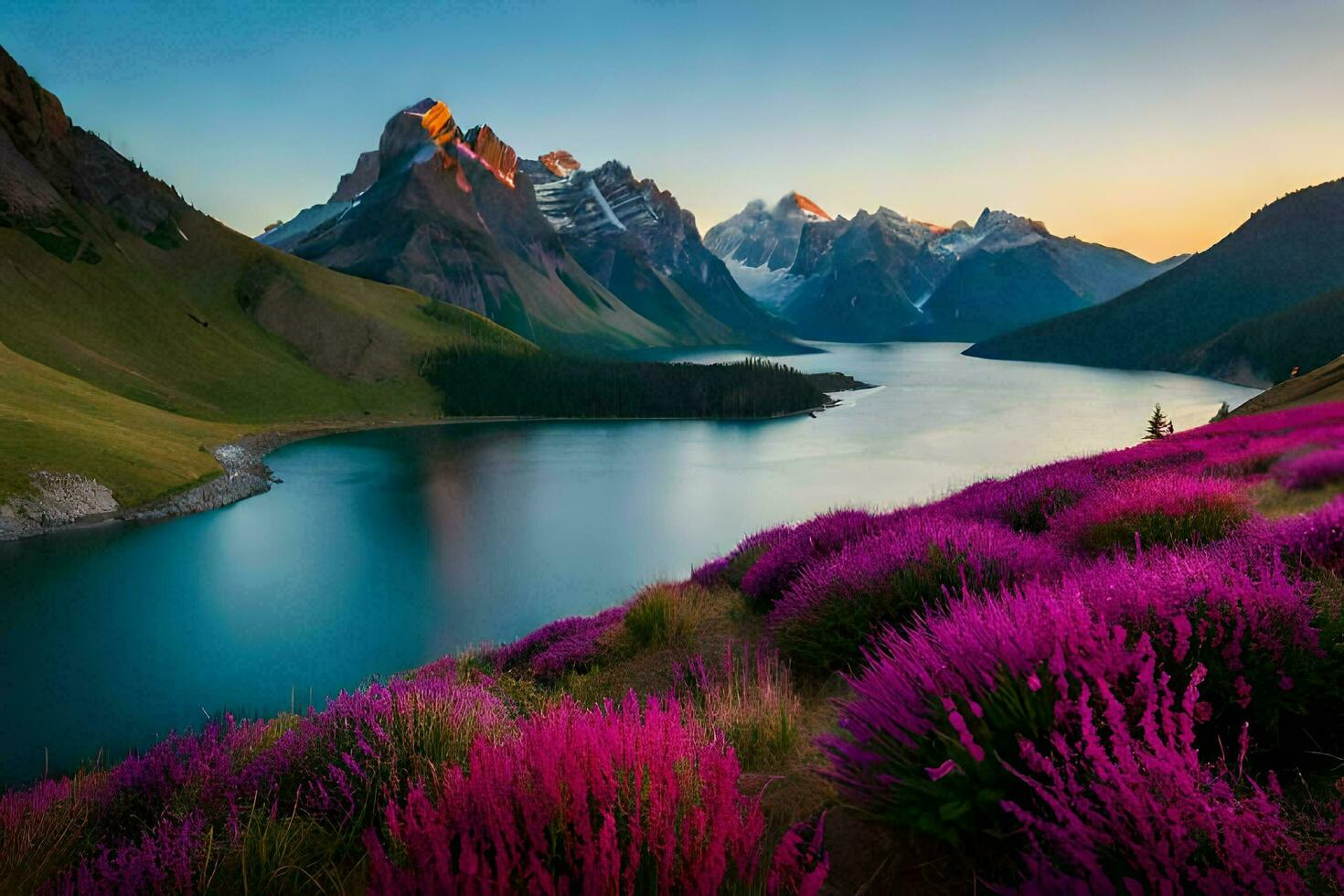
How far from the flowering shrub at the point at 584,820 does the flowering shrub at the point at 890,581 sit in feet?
14.1

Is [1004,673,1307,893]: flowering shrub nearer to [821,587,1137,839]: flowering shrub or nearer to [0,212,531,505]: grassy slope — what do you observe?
[821,587,1137,839]: flowering shrub

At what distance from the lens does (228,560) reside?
4772 centimetres

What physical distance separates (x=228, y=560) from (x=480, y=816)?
53.3 m

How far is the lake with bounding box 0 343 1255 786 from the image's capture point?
98.6 ft

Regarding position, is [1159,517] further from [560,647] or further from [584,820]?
[560,647]

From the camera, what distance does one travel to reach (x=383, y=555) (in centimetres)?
5047

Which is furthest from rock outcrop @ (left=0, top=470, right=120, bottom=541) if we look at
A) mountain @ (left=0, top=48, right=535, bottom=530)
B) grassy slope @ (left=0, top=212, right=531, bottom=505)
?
grassy slope @ (left=0, top=212, right=531, bottom=505)

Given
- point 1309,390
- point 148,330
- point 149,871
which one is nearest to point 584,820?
point 149,871

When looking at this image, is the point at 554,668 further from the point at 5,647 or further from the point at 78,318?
the point at 78,318

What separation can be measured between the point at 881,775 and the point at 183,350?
5949 inches

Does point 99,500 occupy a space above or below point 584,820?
below

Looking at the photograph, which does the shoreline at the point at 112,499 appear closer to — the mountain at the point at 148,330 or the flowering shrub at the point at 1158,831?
the mountain at the point at 148,330

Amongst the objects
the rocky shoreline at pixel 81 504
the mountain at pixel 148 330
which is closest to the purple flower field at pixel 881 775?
the rocky shoreline at pixel 81 504

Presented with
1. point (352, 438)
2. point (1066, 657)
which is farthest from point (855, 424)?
point (1066, 657)
